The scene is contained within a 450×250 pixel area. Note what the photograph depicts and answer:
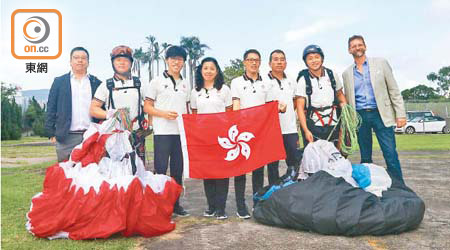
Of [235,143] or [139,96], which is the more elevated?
[139,96]

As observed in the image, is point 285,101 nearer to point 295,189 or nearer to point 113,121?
point 295,189

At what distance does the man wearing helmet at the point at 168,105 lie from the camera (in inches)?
191

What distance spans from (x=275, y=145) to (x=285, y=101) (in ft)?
1.85

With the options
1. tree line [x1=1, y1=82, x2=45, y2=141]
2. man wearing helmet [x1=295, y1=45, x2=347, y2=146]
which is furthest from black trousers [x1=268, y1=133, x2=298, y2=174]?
tree line [x1=1, y1=82, x2=45, y2=141]

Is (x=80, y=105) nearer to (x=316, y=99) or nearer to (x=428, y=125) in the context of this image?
(x=316, y=99)

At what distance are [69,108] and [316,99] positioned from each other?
2.94 meters

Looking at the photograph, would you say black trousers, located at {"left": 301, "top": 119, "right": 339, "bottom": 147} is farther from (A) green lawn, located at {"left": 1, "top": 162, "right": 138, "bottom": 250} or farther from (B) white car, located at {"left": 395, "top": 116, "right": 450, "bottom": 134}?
(B) white car, located at {"left": 395, "top": 116, "right": 450, "bottom": 134}

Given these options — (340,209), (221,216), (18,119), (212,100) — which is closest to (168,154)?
(212,100)

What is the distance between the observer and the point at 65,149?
4941 mm

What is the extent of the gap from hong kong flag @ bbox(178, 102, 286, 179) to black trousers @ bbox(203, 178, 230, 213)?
0.15m

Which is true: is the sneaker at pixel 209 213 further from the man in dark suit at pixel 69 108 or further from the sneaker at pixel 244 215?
the man in dark suit at pixel 69 108

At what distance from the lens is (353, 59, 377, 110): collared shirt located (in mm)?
5293

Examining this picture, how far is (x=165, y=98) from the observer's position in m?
4.86

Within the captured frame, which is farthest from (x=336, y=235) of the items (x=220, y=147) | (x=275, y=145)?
(x=220, y=147)
